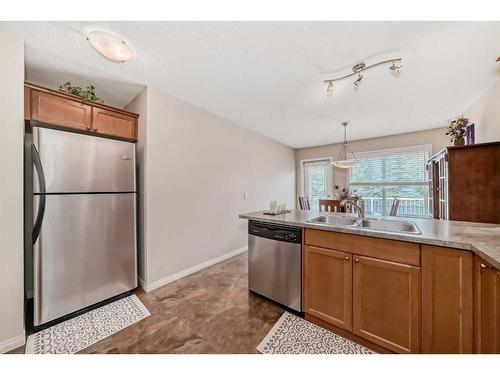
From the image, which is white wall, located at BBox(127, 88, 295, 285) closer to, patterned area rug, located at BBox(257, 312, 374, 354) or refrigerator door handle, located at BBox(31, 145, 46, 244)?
refrigerator door handle, located at BBox(31, 145, 46, 244)

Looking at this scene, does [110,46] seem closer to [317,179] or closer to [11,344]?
[11,344]

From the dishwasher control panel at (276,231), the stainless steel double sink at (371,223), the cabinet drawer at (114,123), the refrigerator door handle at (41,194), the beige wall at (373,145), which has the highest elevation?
the beige wall at (373,145)

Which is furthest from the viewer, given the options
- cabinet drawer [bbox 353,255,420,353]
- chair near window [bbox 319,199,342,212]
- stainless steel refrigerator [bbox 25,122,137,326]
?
chair near window [bbox 319,199,342,212]

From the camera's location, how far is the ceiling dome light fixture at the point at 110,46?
4.79ft

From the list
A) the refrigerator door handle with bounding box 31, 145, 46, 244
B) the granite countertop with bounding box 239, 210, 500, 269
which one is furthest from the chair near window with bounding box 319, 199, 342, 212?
the refrigerator door handle with bounding box 31, 145, 46, 244

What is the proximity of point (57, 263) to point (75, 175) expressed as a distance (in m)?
0.78

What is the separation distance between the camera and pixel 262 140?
430 cm

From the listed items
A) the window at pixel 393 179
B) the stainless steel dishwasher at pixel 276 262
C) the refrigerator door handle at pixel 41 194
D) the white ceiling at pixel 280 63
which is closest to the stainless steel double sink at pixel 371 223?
the stainless steel dishwasher at pixel 276 262

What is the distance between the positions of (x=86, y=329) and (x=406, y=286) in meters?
2.50

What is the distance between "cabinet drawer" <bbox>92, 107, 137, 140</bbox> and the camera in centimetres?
196

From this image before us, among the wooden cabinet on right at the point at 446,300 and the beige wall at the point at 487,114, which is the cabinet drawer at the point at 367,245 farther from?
the beige wall at the point at 487,114

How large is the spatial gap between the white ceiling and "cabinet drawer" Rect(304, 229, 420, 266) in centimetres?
154

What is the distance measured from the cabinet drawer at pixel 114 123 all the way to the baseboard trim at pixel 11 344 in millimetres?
1799

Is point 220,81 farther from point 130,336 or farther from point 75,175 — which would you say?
point 130,336
